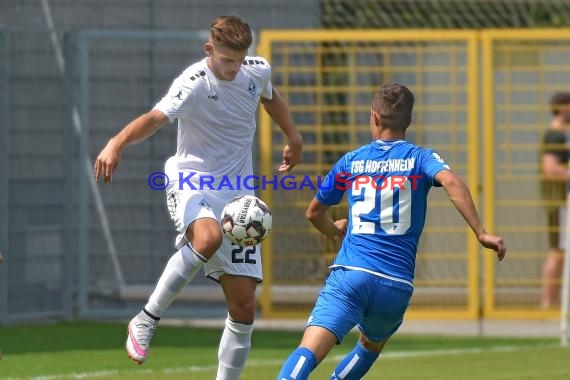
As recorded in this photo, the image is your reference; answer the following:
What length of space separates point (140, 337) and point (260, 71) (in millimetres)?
1614

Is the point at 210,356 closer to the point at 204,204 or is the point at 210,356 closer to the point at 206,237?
the point at 204,204

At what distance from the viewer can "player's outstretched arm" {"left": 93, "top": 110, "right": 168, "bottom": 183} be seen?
707 cm

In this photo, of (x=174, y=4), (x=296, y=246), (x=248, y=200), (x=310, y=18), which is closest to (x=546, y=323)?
(x=296, y=246)

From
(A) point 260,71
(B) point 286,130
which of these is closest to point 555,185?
(B) point 286,130

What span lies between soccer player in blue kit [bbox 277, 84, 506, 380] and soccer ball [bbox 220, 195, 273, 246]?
23.6 inches

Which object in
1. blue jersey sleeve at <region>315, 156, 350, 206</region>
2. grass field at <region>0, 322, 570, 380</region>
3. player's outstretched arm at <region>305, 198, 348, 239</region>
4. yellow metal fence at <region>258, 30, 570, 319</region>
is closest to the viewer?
blue jersey sleeve at <region>315, 156, 350, 206</region>

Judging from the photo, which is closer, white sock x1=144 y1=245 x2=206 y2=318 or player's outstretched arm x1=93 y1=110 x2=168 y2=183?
player's outstretched arm x1=93 y1=110 x2=168 y2=183

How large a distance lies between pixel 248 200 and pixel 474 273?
6.21 m

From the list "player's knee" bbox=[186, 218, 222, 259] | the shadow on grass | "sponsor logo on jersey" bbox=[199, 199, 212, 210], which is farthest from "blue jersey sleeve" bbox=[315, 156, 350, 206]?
the shadow on grass

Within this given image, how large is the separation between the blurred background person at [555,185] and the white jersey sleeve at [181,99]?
6.59 metres

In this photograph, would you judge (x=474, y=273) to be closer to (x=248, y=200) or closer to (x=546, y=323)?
(x=546, y=323)

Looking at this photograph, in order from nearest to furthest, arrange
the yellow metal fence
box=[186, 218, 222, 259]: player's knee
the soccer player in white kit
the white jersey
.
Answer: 1. box=[186, 218, 222, 259]: player's knee
2. the soccer player in white kit
3. the white jersey
4. the yellow metal fence

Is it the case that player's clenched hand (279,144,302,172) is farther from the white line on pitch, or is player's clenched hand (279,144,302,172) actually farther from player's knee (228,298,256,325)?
the white line on pitch

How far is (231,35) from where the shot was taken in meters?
7.63
